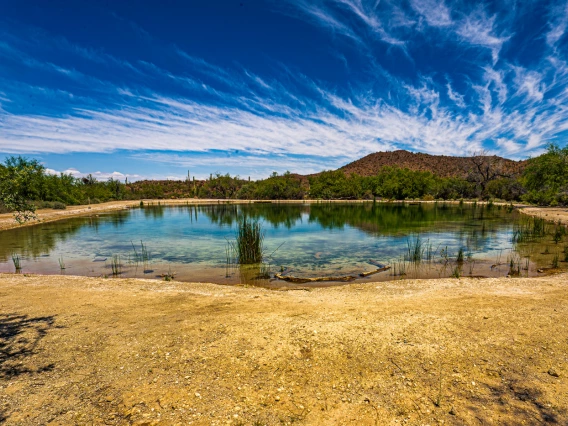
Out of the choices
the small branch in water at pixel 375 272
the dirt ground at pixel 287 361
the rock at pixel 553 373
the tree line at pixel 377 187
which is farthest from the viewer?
the tree line at pixel 377 187

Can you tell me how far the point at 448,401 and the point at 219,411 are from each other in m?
2.61

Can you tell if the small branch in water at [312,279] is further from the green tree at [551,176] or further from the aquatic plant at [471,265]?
the green tree at [551,176]

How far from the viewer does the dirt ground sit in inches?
129

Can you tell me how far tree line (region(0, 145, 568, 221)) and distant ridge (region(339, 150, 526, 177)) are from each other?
20.2 meters

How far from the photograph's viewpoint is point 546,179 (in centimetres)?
3228

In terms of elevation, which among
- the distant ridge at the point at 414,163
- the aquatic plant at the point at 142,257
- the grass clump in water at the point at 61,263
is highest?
the distant ridge at the point at 414,163

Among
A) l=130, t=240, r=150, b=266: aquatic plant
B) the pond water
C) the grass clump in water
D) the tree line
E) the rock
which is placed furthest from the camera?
the tree line

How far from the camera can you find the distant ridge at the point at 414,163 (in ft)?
309

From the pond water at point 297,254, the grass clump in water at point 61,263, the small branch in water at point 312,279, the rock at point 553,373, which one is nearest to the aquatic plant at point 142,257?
the pond water at point 297,254

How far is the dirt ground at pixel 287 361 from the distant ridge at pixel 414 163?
3694 inches

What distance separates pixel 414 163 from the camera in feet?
359

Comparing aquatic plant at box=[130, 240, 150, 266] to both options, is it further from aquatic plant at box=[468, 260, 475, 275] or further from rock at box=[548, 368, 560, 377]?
rock at box=[548, 368, 560, 377]

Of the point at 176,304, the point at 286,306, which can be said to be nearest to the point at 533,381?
the point at 286,306

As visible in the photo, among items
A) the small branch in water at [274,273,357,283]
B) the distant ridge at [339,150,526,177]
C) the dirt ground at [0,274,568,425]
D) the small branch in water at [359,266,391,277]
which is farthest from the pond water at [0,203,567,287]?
the distant ridge at [339,150,526,177]
